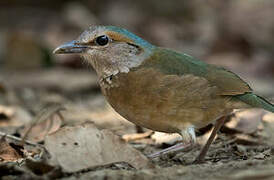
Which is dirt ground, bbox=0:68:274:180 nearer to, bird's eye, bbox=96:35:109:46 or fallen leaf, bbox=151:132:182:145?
fallen leaf, bbox=151:132:182:145

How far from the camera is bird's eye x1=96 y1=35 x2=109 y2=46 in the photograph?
4426 millimetres

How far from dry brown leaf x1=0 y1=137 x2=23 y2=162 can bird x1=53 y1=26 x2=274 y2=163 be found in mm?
875

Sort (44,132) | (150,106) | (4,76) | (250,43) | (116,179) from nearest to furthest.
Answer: (116,179)
(150,106)
(44,132)
(4,76)
(250,43)

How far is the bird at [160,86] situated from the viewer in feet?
13.2

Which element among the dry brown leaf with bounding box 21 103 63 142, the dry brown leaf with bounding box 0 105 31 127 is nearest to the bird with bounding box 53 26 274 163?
the dry brown leaf with bounding box 21 103 63 142

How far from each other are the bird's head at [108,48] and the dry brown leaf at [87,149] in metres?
1.00

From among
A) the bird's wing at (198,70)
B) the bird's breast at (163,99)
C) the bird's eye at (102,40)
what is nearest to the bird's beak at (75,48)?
the bird's eye at (102,40)

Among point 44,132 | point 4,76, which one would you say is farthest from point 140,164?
point 4,76

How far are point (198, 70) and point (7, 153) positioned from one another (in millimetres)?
1714

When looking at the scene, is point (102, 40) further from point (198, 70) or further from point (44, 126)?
point (44, 126)

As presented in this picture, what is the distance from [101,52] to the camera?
4.45 metres

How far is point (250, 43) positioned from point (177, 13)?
2.79 m

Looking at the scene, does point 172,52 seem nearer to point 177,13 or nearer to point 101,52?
point 101,52

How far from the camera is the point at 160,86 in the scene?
407cm
